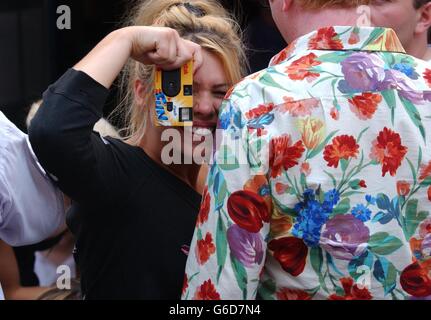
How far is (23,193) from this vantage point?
4.99 feet

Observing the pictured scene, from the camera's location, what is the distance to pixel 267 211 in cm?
131

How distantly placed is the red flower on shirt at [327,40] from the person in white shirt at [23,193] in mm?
619

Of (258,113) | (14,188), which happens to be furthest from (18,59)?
(258,113)

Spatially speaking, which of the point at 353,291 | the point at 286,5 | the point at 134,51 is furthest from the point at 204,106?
the point at 353,291

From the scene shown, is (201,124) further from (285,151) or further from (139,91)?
(285,151)

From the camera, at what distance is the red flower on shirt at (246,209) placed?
4.23ft

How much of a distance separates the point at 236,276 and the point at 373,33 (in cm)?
50

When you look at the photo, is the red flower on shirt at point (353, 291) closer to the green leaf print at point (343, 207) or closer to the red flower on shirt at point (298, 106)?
the green leaf print at point (343, 207)

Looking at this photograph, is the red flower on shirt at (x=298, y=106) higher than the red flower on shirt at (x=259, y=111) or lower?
higher

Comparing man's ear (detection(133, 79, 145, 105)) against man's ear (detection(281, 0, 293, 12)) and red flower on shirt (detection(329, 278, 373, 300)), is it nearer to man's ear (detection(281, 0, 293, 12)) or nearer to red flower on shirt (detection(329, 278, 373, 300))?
man's ear (detection(281, 0, 293, 12))

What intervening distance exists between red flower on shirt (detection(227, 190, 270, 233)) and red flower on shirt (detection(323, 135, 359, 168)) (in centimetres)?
14

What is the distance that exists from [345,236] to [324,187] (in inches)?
3.7

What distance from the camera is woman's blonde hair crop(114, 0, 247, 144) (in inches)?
68.7

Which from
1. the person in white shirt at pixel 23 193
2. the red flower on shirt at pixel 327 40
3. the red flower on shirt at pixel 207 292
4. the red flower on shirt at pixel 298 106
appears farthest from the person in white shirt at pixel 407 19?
the person in white shirt at pixel 23 193
